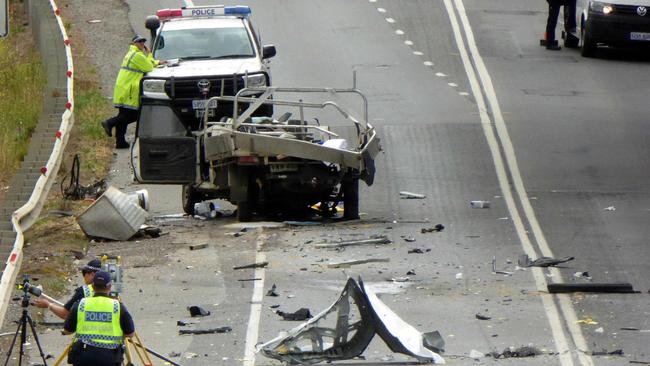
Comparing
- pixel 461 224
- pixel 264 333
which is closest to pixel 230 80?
pixel 461 224

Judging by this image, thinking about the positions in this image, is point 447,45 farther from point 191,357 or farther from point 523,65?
point 191,357

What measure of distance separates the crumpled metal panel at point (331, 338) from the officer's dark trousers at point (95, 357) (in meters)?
2.20

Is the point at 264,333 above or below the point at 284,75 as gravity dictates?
above

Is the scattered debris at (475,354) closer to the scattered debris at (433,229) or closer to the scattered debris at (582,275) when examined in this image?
the scattered debris at (582,275)

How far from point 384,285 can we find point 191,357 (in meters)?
3.18

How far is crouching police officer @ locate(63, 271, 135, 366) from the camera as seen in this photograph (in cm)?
1049

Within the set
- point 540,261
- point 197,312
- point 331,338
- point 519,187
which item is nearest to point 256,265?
point 197,312

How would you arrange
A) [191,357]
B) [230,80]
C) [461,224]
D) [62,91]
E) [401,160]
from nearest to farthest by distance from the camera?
1. [191,357]
2. [461,224]
3. [230,80]
4. [401,160]
5. [62,91]

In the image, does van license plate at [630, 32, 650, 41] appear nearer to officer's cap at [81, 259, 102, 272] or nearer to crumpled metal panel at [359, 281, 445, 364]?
crumpled metal panel at [359, 281, 445, 364]

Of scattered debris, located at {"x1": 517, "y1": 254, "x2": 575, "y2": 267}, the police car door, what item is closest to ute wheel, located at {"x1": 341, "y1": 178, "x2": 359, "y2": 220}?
the police car door

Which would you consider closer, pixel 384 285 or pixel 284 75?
pixel 384 285

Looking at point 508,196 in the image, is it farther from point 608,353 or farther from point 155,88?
point 608,353

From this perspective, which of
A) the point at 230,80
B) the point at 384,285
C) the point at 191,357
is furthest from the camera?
the point at 230,80

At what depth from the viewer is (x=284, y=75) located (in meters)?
28.0
